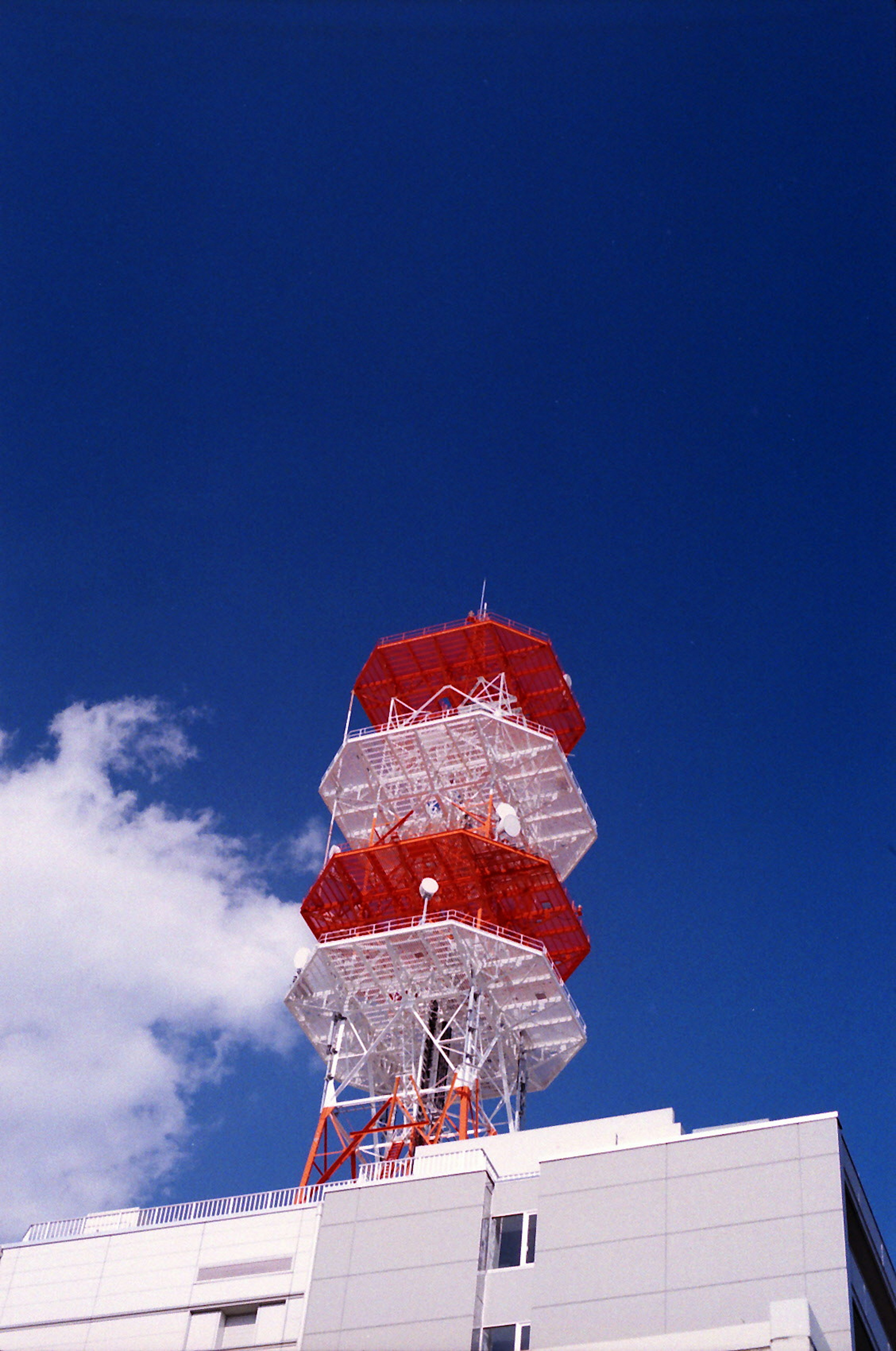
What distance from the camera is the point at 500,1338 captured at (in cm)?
4222

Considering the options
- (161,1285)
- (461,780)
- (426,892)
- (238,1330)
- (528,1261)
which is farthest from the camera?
(461,780)

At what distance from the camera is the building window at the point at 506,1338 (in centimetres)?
4169

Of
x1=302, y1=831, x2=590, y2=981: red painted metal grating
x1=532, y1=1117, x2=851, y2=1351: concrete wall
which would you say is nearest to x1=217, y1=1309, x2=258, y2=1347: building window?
x1=532, y1=1117, x2=851, y2=1351: concrete wall

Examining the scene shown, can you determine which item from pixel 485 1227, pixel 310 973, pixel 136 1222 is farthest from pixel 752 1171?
pixel 310 973

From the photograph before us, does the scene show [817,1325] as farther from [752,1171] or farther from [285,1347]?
[285,1347]

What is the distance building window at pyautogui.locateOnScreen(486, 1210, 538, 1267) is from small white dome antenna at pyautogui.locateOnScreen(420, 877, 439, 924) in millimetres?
23044

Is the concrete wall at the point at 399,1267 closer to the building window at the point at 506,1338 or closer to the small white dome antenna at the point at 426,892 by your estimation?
the building window at the point at 506,1338

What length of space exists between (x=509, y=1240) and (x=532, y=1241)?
→ 30.4 inches

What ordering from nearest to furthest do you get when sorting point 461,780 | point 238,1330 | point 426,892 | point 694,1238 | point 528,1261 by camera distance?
point 694,1238
point 528,1261
point 238,1330
point 426,892
point 461,780

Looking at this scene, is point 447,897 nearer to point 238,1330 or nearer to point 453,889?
point 453,889

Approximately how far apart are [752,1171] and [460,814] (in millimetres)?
34871

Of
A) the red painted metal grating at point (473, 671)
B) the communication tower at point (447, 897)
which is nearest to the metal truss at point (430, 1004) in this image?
the communication tower at point (447, 897)

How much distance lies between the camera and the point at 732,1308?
38.9 m

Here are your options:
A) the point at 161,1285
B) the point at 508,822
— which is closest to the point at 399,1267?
the point at 161,1285
